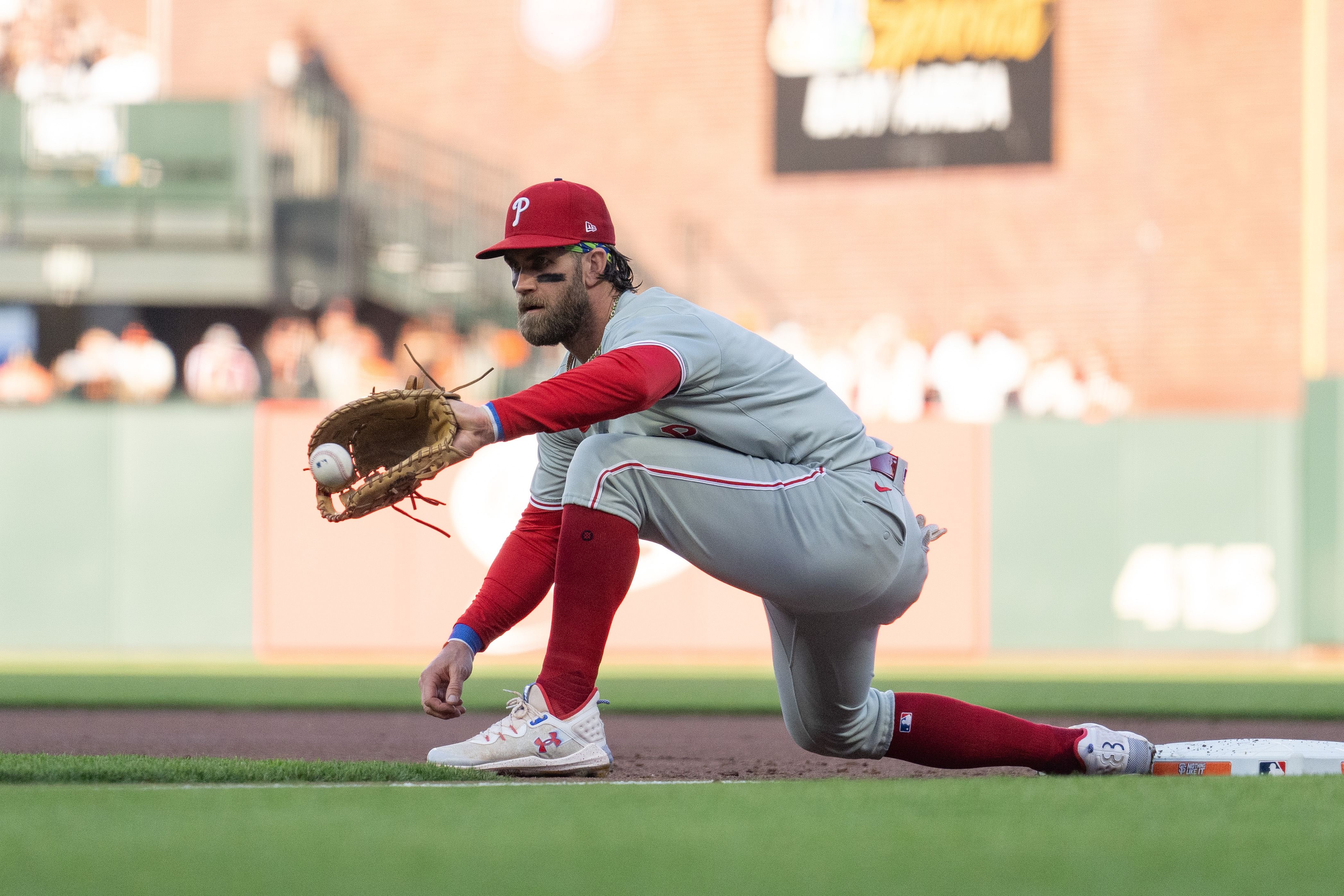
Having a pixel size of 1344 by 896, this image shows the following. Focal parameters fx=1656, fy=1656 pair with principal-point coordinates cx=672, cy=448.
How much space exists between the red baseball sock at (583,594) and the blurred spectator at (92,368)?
9763 mm

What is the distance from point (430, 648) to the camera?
10.6 metres

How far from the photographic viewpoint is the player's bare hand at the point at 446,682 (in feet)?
12.1

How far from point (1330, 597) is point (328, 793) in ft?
28.6

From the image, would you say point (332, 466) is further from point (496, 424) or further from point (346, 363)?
point (346, 363)

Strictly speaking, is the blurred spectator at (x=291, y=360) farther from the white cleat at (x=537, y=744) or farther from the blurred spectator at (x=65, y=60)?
the white cleat at (x=537, y=744)

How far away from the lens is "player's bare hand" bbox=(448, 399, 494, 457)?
3.29 metres

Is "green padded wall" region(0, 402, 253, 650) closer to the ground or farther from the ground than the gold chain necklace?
closer to the ground

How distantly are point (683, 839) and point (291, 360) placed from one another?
1132 cm

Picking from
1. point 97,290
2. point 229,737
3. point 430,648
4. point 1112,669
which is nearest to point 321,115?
point 97,290

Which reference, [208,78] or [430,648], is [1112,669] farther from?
[208,78]

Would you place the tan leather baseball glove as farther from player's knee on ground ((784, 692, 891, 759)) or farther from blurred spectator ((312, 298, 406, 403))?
blurred spectator ((312, 298, 406, 403))

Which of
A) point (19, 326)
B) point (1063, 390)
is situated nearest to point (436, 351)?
point (19, 326)

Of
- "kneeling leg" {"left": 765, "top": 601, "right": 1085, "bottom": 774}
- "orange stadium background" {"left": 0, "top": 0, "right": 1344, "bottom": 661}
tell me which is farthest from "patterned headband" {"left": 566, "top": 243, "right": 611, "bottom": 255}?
"orange stadium background" {"left": 0, "top": 0, "right": 1344, "bottom": 661}

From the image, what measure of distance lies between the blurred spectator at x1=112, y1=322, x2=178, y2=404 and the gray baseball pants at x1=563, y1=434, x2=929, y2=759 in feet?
32.3
